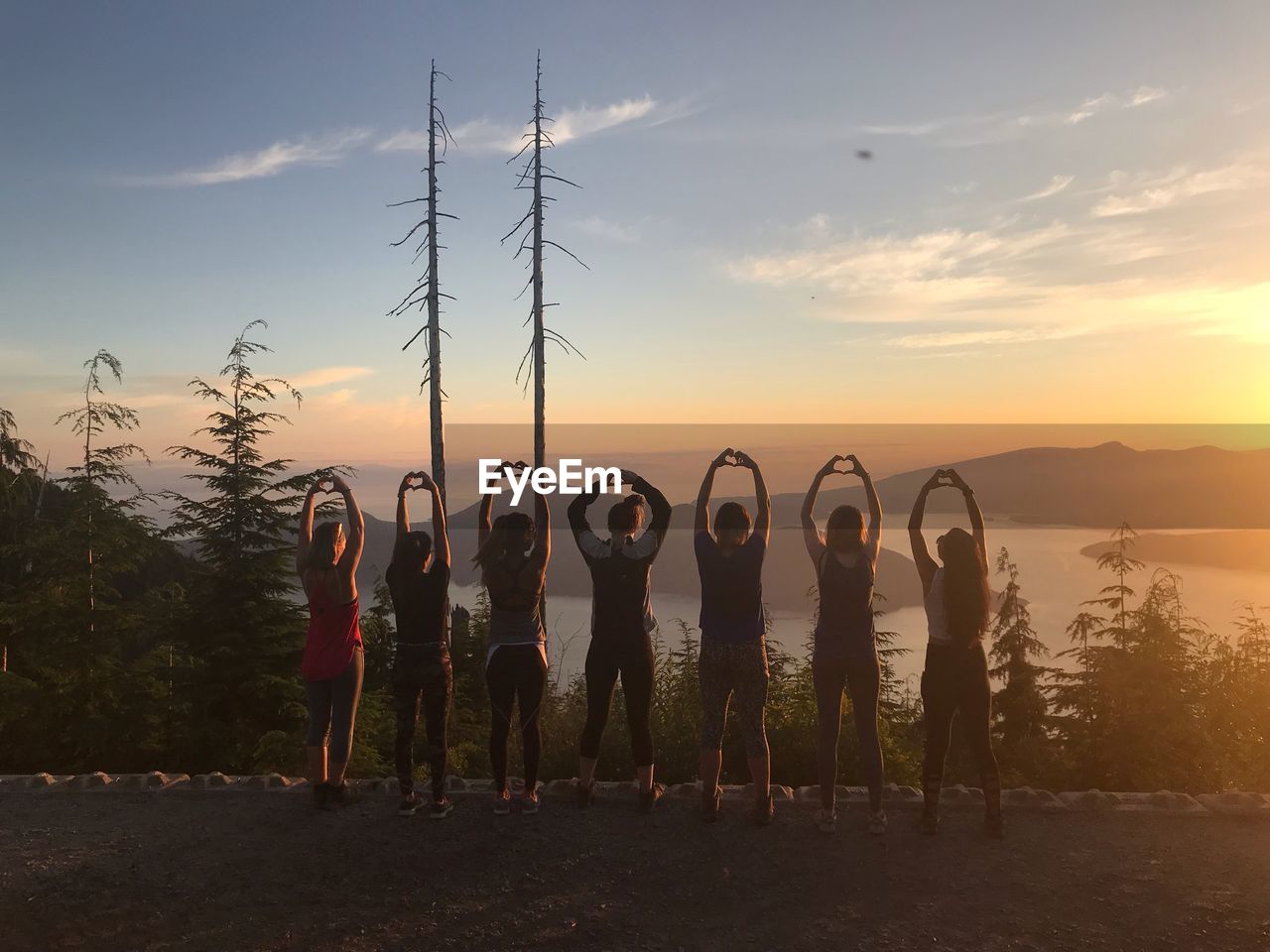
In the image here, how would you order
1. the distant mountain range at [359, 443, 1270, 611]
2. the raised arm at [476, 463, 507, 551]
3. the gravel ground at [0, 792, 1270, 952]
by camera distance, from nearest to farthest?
the gravel ground at [0, 792, 1270, 952], the raised arm at [476, 463, 507, 551], the distant mountain range at [359, 443, 1270, 611]

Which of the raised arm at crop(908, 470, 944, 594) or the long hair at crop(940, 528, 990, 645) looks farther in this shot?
the raised arm at crop(908, 470, 944, 594)

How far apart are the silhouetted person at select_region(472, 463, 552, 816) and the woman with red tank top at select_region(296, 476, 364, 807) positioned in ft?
3.66

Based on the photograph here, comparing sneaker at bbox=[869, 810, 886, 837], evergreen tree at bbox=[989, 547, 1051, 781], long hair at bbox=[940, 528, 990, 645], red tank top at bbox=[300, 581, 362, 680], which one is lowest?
evergreen tree at bbox=[989, 547, 1051, 781]

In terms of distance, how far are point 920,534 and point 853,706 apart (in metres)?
1.39

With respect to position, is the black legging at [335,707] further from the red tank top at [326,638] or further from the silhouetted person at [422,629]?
the silhouetted person at [422,629]

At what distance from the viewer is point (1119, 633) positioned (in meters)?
24.1

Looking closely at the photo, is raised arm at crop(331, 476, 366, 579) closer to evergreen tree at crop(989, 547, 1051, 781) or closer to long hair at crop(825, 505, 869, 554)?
long hair at crop(825, 505, 869, 554)

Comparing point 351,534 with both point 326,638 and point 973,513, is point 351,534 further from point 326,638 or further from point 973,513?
point 973,513

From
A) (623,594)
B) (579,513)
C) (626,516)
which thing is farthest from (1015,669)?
(579,513)

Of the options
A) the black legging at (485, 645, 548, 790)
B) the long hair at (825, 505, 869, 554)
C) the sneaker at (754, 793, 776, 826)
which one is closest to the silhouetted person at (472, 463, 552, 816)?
the black legging at (485, 645, 548, 790)

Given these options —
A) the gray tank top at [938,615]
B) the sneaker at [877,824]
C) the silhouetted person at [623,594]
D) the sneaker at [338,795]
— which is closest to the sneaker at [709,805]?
the silhouetted person at [623,594]

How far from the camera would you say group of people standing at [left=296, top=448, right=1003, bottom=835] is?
5531 mm

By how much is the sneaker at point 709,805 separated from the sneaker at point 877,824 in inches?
46.3

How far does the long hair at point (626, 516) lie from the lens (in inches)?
220
